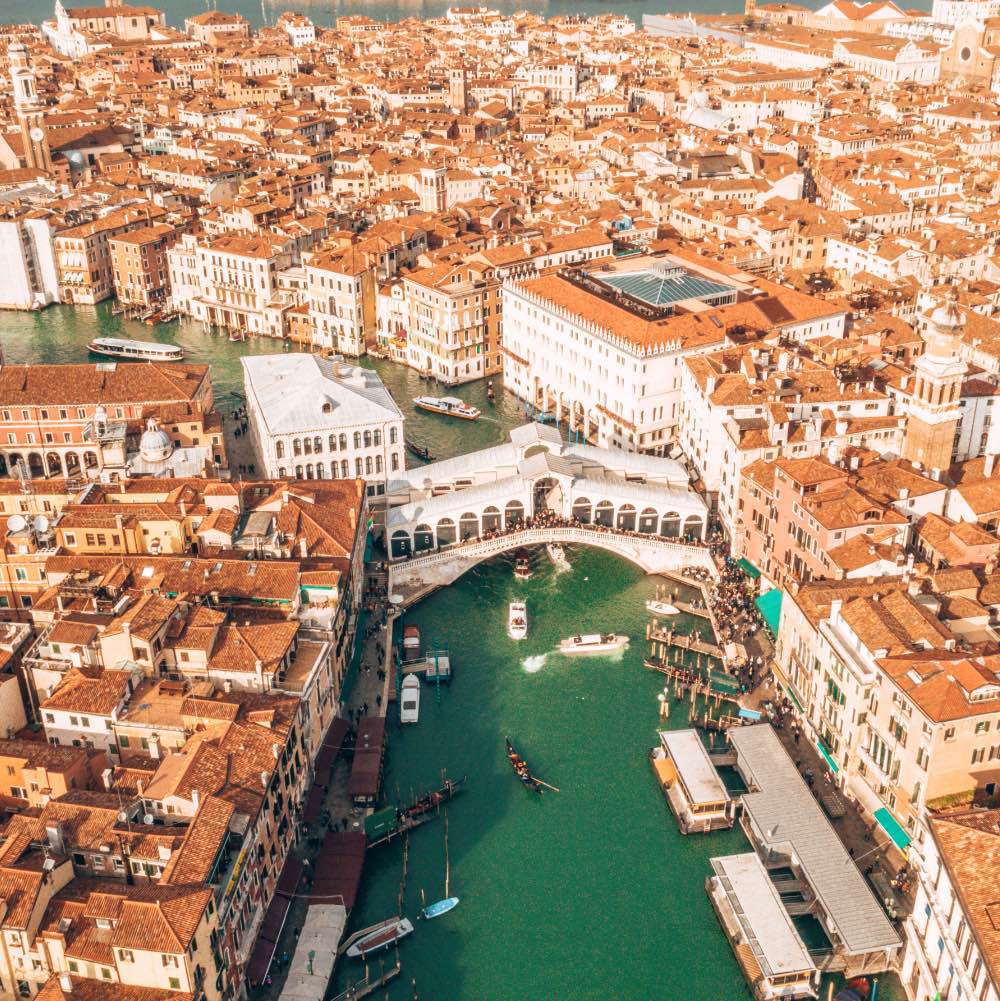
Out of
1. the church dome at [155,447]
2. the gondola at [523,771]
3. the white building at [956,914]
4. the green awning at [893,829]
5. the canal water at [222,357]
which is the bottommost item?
the gondola at [523,771]

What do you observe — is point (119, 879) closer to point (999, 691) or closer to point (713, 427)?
point (999, 691)

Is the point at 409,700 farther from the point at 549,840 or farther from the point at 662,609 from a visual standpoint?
the point at 662,609

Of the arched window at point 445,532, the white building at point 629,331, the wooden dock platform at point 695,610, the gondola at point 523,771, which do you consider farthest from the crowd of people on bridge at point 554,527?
the gondola at point 523,771

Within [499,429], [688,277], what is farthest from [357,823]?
[688,277]

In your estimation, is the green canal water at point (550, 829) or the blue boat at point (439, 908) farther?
the blue boat at point (439, 908)

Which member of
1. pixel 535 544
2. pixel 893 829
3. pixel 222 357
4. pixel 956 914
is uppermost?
pixel 956 914

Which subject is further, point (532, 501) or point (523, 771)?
point (532, 501)

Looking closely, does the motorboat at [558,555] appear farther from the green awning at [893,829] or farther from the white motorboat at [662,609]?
the green awning at [893,829]

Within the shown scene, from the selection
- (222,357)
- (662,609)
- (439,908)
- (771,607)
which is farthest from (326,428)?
(222,357)
